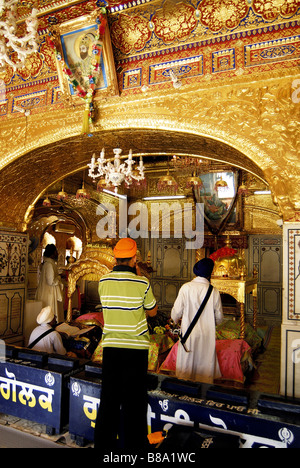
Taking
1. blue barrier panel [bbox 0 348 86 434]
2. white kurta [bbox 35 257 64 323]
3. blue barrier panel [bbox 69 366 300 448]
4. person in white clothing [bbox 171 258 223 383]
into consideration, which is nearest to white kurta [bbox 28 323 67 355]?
blue barrier panel [bbox 0 348 86 434]

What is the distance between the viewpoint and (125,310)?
2314 mm

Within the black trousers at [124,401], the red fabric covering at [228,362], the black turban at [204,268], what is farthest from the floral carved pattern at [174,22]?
the red fabric covering at [228,362]

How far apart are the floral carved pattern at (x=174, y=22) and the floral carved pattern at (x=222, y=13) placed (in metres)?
0.14

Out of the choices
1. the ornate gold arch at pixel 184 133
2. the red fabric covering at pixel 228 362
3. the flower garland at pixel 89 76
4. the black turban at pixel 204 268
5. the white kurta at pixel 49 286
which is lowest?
the red fabric covering at pixel 228 362

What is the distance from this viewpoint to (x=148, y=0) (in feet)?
11.6

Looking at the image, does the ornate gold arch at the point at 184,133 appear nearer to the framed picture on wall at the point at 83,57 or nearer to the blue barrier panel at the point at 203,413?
the framed picture on wall at the point at 83,57

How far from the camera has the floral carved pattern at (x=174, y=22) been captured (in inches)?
141

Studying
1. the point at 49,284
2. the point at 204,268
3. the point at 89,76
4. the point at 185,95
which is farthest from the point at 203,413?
the point at 49,284

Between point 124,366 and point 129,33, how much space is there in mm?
3736

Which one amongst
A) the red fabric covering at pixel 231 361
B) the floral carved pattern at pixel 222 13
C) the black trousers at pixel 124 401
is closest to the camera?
the black trousers at pixel 124 401

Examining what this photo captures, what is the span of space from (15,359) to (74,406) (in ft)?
2.88

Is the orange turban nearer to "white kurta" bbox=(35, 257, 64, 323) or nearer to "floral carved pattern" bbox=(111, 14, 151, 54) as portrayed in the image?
"floral carved pattern" bbox=(111, 14, 151, 54)

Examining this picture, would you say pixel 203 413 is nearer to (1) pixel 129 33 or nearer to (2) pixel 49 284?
(1) pixel 129 33

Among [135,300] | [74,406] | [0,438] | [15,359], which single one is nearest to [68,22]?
[135,300]
